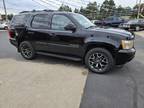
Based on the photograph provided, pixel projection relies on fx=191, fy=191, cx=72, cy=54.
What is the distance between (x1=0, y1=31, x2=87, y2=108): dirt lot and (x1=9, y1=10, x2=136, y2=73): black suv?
0.46 metres

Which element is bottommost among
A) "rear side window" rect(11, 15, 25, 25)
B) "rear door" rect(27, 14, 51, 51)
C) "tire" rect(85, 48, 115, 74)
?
"tire" rect(85, 48, 115, 74)

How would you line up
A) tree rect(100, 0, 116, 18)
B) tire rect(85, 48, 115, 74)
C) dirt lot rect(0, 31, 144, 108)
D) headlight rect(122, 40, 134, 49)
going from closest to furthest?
Result: 1. dirt lot rect(0, 31, 144, 108)
2. headlight rect(122, 40, 134, 49)
3. tire rect(85, 48, 115, 74)
4. tree rect(100, 0, 116, 18)

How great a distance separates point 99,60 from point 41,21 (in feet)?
8.14

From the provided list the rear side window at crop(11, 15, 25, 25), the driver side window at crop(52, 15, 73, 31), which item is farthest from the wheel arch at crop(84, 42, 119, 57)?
the rear side window at crop(11, 15, 25, 25)

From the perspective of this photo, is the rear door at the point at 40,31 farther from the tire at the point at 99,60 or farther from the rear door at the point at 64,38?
the tire at the point at 99,60

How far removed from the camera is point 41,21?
21.7ft

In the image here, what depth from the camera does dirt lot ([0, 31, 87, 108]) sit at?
3.77m

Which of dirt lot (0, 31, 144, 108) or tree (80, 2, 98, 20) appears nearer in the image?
dirt lot (0, 31, 144, 108)

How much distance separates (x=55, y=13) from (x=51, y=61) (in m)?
1.74

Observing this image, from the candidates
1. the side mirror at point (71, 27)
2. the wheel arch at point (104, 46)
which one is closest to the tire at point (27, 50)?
the side mirror at point (71, 27)

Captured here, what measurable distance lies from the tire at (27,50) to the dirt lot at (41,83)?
0.21m

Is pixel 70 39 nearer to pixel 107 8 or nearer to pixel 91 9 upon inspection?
pixel 91 9

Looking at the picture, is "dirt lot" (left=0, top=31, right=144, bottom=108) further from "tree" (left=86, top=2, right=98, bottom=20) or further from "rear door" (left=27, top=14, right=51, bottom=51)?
"tree" (left=86, top=2, right=98, bottom=20)

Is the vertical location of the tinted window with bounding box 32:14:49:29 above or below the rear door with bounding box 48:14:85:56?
above
